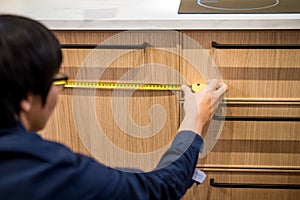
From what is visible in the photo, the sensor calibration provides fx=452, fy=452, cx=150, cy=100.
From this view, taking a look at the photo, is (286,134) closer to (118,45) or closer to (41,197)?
(118,45)

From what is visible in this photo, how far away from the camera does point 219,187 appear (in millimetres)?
1372

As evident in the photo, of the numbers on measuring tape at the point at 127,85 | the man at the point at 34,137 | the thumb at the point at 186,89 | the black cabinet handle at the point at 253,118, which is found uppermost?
the man at the point at 34,137

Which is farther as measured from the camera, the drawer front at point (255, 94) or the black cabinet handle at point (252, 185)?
the black cabinet handle at point (252, 185)

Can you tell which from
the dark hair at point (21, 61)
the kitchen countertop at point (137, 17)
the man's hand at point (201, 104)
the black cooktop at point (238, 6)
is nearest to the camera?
the dark hair at point (21, 61)

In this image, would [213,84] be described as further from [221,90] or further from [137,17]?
[137,17]

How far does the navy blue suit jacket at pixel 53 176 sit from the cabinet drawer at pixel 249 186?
23.2 inches

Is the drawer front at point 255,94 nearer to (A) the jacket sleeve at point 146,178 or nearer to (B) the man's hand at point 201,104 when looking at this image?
(B) the man's hand at point 201,104

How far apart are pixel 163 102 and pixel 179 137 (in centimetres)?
37

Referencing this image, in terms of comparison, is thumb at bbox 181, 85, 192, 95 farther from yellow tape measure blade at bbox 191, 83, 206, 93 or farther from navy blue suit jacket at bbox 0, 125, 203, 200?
navy blue suit jacket at bbox 0, 125, 203, 200

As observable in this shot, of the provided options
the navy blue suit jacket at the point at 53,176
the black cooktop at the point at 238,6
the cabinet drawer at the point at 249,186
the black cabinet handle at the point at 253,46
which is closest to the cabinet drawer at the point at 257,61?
the black cabinet handle at the point at 253,46

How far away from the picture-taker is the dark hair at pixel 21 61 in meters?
0.65

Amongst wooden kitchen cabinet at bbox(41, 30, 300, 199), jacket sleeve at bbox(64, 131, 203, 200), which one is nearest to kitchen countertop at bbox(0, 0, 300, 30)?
wooden kitchen cabinet at bbox(41, 30, 300, 199)

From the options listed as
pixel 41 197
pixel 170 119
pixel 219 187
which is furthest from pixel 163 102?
pixel 41 197

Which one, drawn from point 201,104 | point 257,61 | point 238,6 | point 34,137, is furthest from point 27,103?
point 238,6
